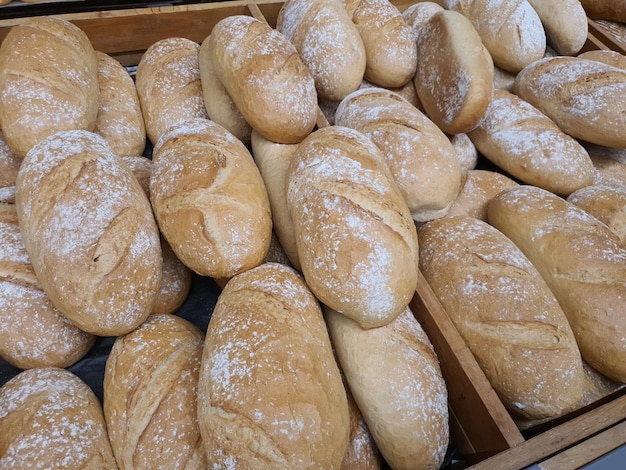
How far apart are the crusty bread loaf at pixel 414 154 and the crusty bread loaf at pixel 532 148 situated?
0.35 meters

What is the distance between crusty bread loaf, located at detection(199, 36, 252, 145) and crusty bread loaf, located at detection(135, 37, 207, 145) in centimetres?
7

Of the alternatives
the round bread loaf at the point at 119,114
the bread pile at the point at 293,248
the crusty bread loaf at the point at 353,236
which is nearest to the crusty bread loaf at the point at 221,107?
the bread pile at the point at 293,248

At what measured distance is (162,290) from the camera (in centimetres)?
132

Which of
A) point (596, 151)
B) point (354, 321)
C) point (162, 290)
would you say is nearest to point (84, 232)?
point (162, 290)

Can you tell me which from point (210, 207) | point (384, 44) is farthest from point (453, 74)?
point (210, 207)

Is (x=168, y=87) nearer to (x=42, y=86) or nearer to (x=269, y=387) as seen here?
(x=42, y=86)

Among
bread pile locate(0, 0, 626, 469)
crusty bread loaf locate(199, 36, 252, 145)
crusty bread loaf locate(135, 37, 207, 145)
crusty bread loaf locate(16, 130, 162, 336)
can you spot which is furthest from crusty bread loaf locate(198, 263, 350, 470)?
crusty bread loaf locate(135, 37, 207, 145)

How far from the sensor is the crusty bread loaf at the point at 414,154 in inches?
54.6

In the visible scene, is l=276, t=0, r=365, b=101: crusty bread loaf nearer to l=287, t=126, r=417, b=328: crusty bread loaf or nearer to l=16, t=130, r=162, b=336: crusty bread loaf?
l=287, t=126, r=417, b=328: crusty bread loaf

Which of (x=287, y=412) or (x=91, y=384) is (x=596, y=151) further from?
(x=91, y=384)

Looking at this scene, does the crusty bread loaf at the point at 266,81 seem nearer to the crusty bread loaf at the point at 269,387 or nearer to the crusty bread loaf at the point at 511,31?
the crusty bread loaf at the point at 269,387

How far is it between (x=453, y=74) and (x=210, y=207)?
1.01 metres

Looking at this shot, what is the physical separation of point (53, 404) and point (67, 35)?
1.23 meters

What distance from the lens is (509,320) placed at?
46.8 inches
